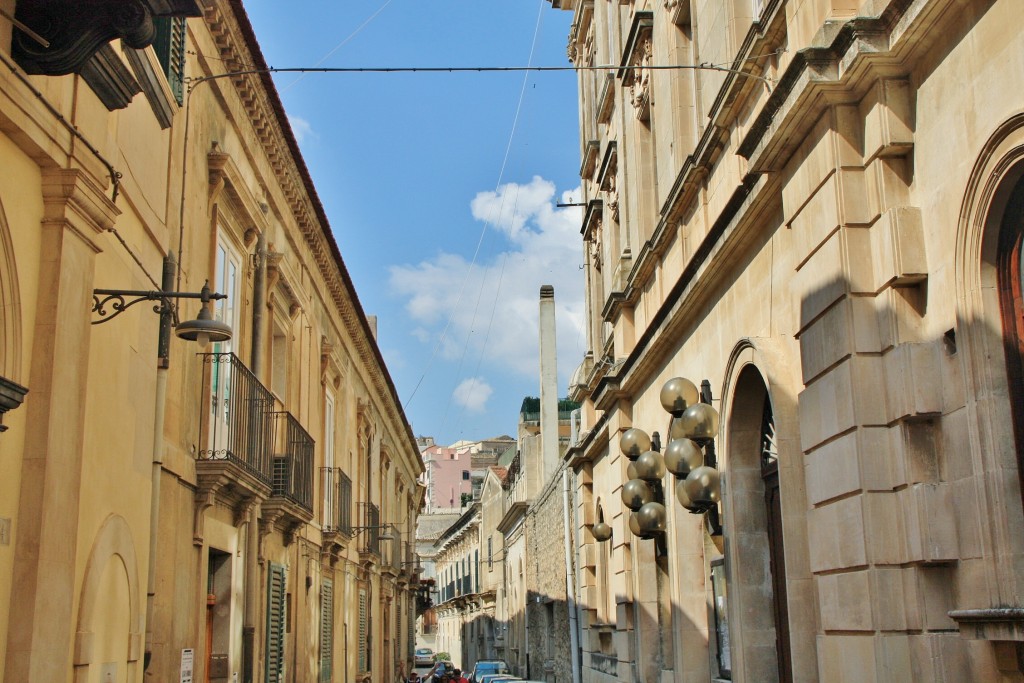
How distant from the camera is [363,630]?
2583 cm

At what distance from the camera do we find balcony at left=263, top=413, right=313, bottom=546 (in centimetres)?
1354

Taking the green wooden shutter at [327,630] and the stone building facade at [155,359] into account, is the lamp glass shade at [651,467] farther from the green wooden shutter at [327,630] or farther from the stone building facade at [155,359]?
the green wooden shutter at [327,630]

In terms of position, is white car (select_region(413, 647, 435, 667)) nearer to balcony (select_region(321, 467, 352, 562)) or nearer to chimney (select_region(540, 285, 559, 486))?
chimney (select_region(540, 285, 559, 486))

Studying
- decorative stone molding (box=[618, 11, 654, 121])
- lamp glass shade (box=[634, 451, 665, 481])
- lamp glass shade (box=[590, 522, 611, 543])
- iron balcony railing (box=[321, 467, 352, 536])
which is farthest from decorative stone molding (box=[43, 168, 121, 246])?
iron balcony railing (box=[321, 467, 352, 536])

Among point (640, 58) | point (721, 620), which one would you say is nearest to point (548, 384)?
point (640, 58)

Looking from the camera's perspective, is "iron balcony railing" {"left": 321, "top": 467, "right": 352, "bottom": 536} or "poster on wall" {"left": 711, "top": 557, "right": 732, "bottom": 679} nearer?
"poster on wall" {"left": 711, "top": 557, "right": 732, "bottom": 679}

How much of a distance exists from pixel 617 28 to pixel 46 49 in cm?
1225

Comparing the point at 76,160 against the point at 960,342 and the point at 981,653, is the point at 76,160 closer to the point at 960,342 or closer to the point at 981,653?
the point at 960,342

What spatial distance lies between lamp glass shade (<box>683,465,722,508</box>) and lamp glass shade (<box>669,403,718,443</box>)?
300mm

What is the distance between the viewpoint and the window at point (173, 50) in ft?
31.3

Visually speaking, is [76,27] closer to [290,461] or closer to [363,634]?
[290,461]

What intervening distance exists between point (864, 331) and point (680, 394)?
14.0ft

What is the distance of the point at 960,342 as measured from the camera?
232 inches

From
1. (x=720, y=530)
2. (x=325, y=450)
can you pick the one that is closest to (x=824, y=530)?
(x=720, y=530)
